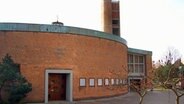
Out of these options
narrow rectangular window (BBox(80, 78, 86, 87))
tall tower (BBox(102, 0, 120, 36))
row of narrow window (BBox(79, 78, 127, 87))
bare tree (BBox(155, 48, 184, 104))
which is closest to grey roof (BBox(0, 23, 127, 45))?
narrow rectangular window (BBox(80, 78, 86, 87))

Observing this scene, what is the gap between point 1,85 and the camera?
21.4 meters

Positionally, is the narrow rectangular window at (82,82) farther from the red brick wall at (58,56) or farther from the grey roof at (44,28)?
the grey roof at (44,28)

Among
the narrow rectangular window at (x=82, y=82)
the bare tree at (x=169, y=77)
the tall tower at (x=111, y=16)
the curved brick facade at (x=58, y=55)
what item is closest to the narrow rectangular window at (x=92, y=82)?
the curved brick facade at (x=58, y=55)

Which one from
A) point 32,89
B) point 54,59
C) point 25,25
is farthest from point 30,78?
point 25,25

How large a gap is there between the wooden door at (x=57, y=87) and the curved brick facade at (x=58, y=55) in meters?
1.03

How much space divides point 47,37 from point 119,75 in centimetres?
934

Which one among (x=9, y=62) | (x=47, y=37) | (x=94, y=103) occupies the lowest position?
(x=94, y=103)

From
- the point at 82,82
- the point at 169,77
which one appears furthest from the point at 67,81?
the point at 169,77

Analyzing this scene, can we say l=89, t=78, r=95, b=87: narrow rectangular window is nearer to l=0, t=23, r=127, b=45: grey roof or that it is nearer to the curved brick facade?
the curved brick facade

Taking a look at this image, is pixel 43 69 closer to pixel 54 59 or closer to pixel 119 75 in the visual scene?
pixel 54 59

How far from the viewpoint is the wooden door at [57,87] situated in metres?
24.7

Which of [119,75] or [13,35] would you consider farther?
[119,75]

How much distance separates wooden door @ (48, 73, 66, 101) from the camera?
24688mm


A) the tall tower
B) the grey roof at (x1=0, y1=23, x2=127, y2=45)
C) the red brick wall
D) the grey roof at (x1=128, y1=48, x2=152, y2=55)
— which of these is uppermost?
the tall tower
